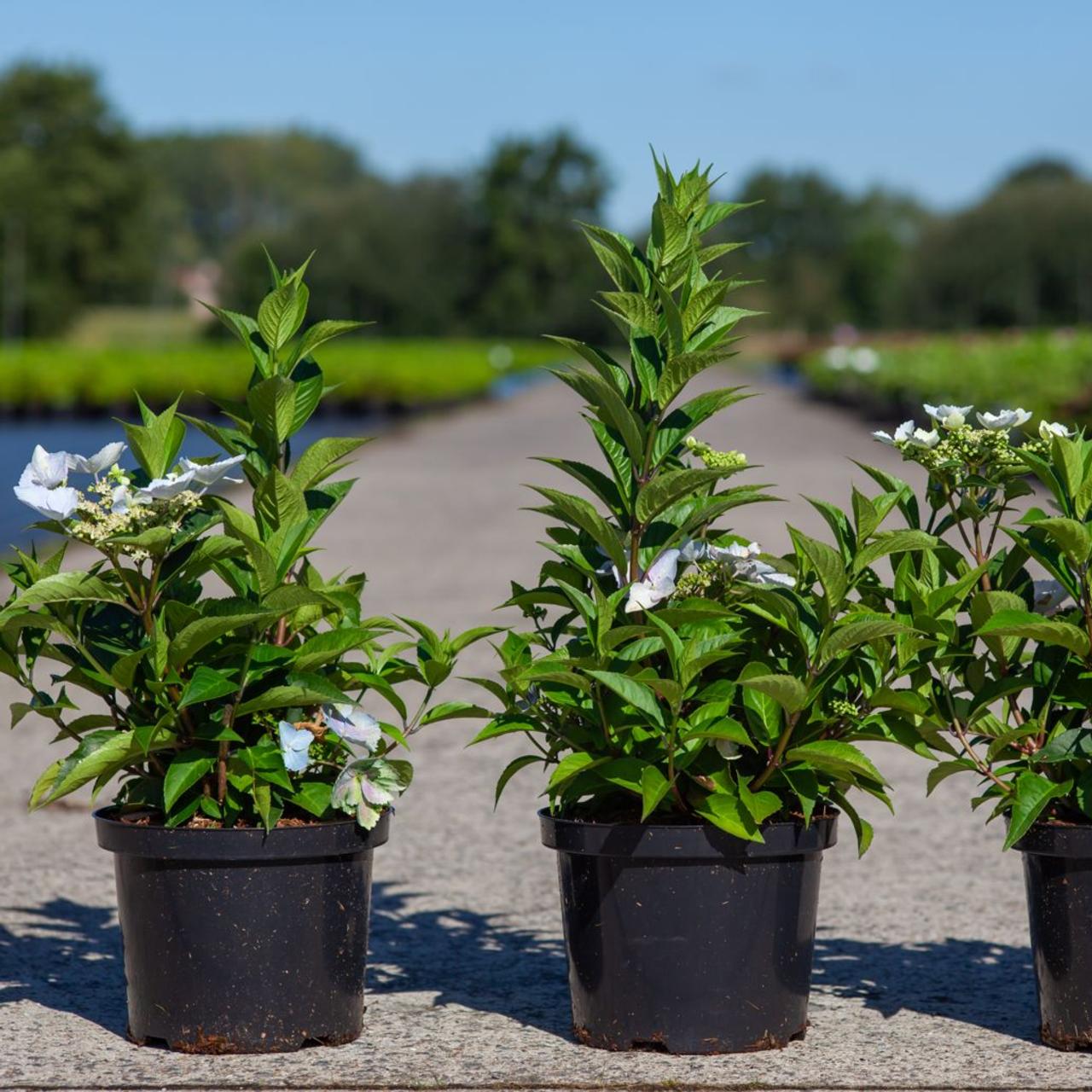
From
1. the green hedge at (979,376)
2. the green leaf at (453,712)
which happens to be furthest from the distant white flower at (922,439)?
the green hedge at (979,376)

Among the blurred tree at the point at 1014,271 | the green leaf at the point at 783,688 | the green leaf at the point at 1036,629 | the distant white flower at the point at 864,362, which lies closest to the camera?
the green leaf at the point at 783,688

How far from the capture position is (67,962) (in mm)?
3535

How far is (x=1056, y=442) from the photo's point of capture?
9.28 feet

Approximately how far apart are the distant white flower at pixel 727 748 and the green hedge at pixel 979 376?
925 cm

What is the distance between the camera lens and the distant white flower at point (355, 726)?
2.76 m

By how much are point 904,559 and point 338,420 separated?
24726mm

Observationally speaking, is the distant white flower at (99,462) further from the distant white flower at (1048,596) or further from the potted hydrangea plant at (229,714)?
the distant white flower at (1048,596)

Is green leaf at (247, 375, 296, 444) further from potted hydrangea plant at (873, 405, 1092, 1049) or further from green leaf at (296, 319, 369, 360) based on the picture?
potted hydrangea plant at (873, 405, 1092, 1049)

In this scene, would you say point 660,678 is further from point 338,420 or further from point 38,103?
point 38,103

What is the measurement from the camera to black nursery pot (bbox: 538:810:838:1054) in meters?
2.78

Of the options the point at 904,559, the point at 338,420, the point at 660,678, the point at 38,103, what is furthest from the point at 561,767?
the point at 38,103

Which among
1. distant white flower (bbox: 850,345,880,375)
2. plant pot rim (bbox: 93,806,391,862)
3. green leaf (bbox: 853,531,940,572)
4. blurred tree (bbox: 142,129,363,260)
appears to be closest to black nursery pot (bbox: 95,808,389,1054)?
plant pot rim (bbox: 93,806,391,862)

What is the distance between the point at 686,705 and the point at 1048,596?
2.25 feet

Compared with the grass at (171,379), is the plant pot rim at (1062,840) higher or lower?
lower
